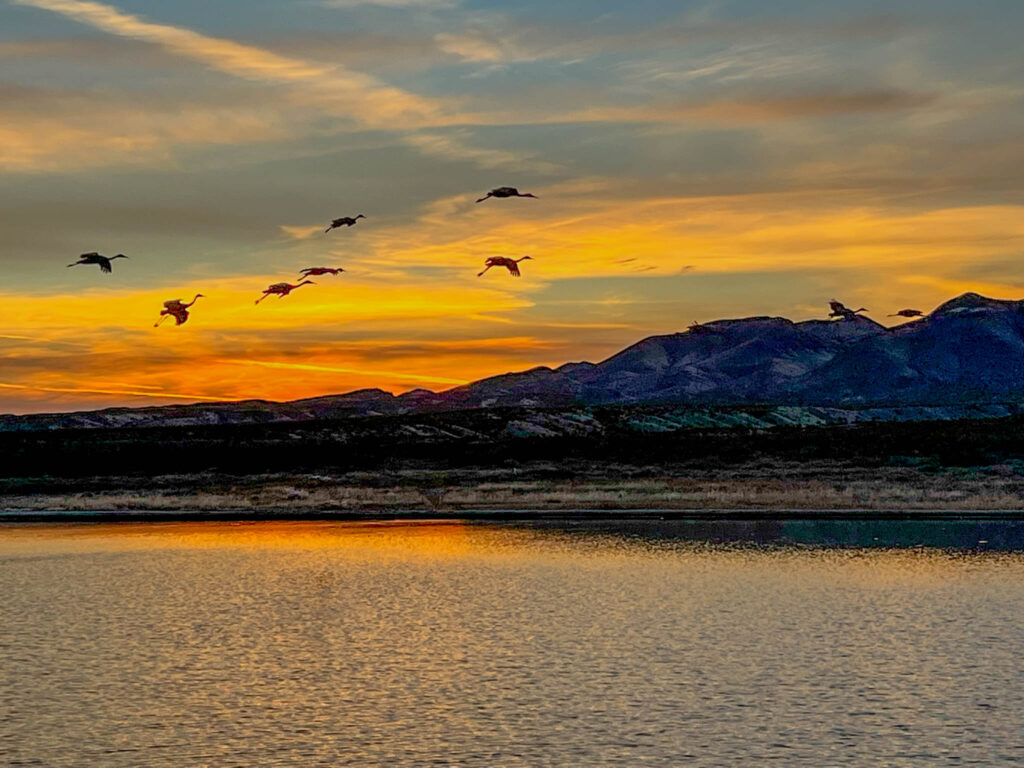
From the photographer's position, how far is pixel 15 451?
111m

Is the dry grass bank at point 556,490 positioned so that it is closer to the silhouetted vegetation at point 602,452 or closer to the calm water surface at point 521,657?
the silhouetted vegetation at point 602,452

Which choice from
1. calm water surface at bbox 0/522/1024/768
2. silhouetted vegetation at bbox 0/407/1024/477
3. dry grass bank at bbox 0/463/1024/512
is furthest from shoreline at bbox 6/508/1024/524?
silhouetted vegetation at bbox 0/407/1024/477

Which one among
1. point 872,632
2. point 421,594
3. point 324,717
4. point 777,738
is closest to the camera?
point 777,738

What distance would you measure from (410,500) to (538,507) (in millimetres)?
8334

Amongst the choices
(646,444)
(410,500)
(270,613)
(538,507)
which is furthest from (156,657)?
(646,444)

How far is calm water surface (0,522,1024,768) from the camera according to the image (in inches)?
619

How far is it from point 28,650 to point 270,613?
5623 millimetres

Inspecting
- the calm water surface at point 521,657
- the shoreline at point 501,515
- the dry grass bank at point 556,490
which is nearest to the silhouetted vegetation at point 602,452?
the dry grass bank at point 556,490

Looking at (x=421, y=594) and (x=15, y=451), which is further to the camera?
(x=15, y=451)

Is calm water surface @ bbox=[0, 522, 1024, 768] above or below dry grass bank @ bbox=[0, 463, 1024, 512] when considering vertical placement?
below

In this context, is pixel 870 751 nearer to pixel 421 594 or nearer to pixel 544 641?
pixel 544 641

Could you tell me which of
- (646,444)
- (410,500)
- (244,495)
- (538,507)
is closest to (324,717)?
(538,507)

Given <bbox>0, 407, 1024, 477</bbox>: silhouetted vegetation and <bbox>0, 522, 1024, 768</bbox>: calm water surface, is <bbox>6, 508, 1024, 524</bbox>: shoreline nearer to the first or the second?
<bbox>0, 522, 1024, 768</bbox>: calm water surface

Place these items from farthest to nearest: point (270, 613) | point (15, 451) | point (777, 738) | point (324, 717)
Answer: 1. point (15, 451)
2. point (270, 613)
3. point (324, 717)
4. point (777, 738)
